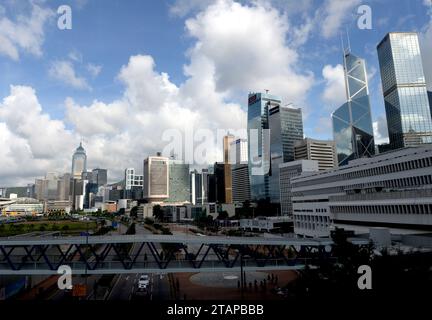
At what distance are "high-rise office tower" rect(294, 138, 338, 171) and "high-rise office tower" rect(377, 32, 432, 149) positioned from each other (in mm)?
38478

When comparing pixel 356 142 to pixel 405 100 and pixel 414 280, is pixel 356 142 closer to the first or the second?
pixel 405 100

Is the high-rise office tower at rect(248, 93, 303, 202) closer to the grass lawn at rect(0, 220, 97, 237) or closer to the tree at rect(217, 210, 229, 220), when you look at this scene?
the tree at rect(217, 210, 229, 220)

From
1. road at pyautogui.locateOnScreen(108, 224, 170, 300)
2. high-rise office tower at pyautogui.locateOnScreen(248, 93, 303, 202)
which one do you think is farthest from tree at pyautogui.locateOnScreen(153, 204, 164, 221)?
road at pyautogui.locateOnScreen(108, 224, 170, 300)

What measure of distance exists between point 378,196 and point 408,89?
158m

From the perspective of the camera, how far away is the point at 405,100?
563 ft

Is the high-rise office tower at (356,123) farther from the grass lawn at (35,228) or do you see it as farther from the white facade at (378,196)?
the grass lawn at (35,228)

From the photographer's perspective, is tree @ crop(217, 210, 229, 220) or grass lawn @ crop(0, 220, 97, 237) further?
tree @ crop(217, 210, 229, 220)

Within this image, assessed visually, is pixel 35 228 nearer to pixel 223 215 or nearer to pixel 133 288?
pixel 223 215

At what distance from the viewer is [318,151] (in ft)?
557

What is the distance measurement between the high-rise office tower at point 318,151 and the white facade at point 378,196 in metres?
98.8

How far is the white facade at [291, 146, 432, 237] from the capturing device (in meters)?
37.7

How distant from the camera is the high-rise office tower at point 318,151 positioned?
166875mm

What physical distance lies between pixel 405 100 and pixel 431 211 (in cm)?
16396
